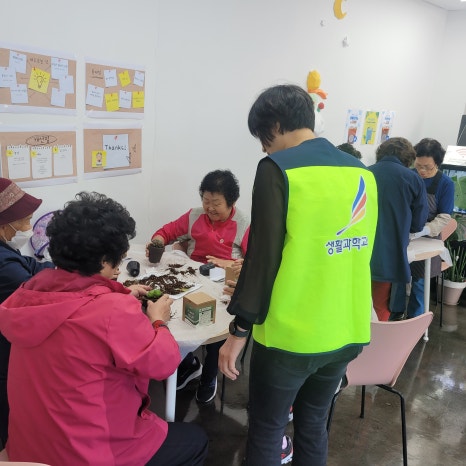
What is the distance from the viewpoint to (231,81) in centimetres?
313

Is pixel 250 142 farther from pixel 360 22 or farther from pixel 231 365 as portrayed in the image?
pixel 231 365

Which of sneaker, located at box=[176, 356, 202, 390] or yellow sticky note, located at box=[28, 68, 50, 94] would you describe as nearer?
yellow sticky note, located at box=[28, 68, 50, 94]

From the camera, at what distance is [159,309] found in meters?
1.52

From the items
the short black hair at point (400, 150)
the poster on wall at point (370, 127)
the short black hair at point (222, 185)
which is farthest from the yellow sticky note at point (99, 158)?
the poster on wall at point (370, 127)

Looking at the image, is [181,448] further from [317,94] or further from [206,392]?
[317,94]

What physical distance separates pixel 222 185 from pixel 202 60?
1062 mm

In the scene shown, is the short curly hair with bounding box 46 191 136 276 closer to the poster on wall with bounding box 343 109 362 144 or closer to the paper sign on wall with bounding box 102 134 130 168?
the paper sign on wall with bounding box 102 134 130 168

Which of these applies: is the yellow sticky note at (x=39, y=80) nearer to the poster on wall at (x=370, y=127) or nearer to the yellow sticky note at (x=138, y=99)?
the yellow sticky note at (x=138, y=99)

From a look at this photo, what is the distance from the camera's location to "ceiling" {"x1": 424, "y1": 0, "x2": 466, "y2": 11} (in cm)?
474

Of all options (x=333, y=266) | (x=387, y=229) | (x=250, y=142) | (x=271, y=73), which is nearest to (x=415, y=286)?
(x=387, y=229)

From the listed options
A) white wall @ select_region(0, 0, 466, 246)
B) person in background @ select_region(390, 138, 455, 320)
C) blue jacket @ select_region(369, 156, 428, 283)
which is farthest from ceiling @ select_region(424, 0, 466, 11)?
blue jacket @ select_region(369, 156, 428, 283)

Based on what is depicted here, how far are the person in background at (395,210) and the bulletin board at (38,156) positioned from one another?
1.74m

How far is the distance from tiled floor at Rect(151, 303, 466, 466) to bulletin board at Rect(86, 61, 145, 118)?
1.65m

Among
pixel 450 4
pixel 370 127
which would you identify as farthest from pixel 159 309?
pixel 450 4
